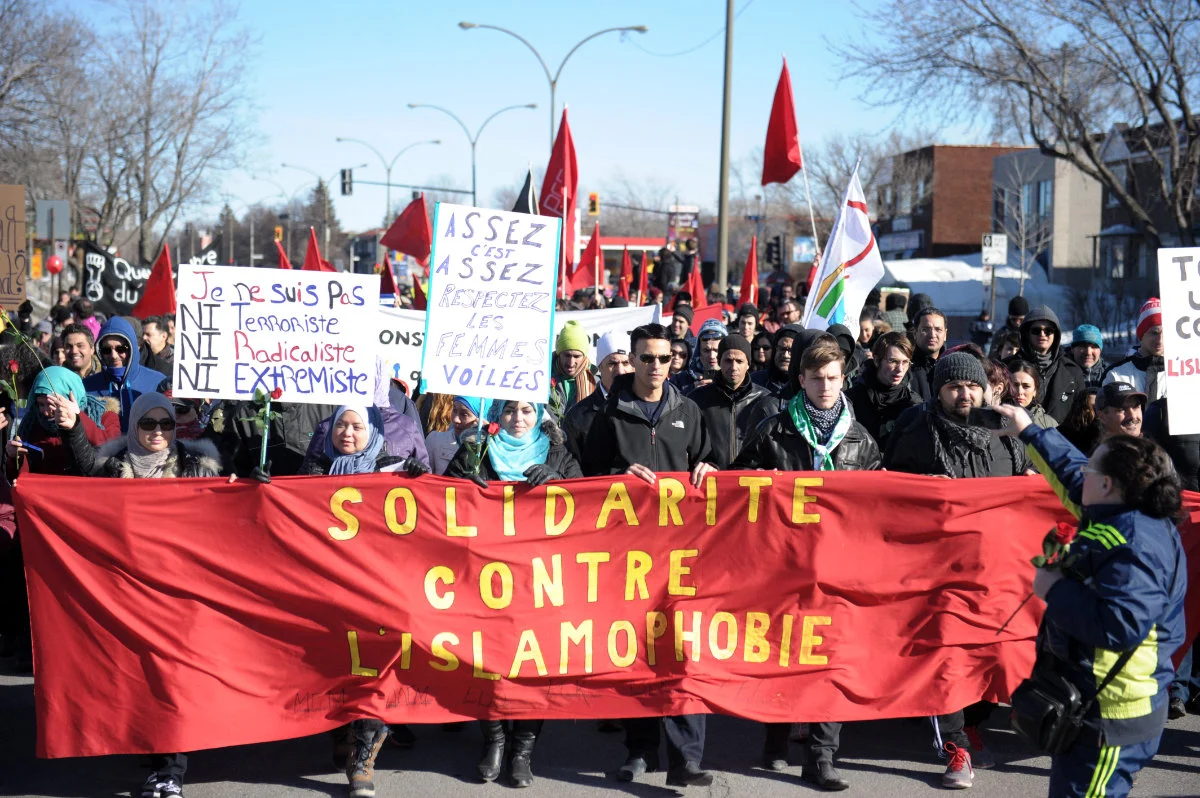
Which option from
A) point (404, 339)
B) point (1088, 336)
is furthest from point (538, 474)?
point (404, 339)

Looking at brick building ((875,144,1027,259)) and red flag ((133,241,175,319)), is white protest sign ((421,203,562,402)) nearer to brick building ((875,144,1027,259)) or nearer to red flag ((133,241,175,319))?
red flag ((133,241,175,319))

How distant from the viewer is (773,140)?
464 inches

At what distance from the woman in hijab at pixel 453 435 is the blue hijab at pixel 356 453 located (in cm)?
61

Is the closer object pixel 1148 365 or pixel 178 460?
pixel 178 460

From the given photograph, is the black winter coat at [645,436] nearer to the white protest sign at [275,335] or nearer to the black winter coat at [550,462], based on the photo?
the black winter coat at [550,462]

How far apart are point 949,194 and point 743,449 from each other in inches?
2409

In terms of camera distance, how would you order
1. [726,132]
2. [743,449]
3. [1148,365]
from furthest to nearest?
[726,132], [1148,365], [743,449]

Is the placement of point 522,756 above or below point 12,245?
below

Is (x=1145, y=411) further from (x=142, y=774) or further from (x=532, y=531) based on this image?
(x=142, y=774)

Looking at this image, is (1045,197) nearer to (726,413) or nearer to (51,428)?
(726,413)

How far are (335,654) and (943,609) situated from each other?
97.9 inches

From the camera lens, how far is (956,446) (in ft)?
17.7

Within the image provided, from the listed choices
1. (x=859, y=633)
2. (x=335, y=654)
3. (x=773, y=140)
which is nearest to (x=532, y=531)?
(x=335, y=654)

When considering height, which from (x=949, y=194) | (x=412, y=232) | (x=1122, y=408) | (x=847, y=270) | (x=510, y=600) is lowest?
(x=510, y=600)
